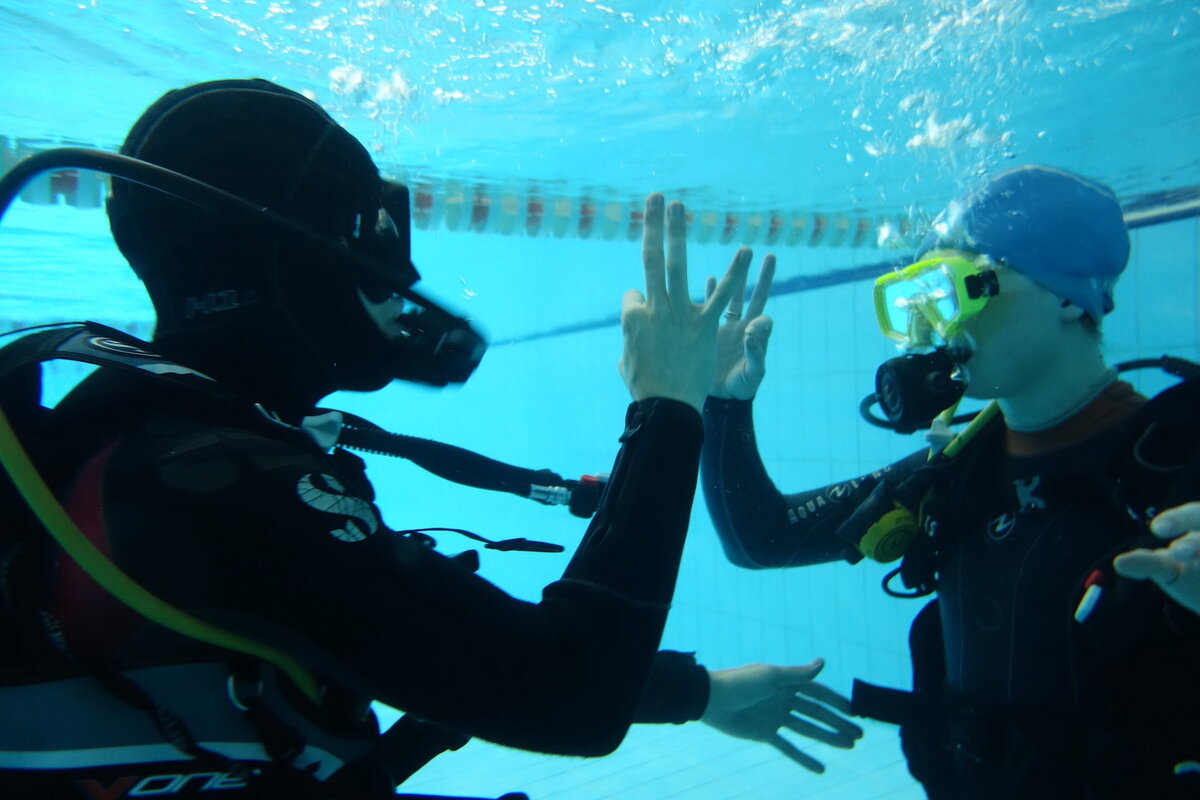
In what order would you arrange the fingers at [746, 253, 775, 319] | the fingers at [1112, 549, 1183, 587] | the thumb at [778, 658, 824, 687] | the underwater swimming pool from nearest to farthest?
the fingers at [1112, 549, 1183, 587] → the thumb at [778, 658, 824, 687] → the fingers at [746, 253, 775, 319] → the underwater swimming pool

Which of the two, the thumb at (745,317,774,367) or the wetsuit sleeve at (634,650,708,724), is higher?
the thumb at (745,317,774,367)

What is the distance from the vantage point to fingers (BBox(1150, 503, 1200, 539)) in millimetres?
1195

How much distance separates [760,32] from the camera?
464cm

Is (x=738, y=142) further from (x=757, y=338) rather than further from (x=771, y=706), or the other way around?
(x=771, y=706)

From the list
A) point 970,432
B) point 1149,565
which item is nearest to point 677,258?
point 1149,565

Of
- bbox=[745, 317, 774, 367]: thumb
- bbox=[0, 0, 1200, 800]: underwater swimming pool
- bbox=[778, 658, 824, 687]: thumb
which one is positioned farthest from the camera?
bbox=[0, 0, 1200, 800]: underwater swimming pool

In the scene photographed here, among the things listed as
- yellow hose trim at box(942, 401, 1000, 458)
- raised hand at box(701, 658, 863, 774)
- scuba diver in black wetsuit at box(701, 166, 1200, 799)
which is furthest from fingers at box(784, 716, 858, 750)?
yellow hose trim at box(942, 401, 1000, 458)

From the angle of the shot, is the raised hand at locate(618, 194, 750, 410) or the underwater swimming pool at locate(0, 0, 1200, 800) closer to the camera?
the raised hand at locate(618, 194, 750, 410)

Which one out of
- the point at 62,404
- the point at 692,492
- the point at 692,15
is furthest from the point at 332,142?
the point at 692,15

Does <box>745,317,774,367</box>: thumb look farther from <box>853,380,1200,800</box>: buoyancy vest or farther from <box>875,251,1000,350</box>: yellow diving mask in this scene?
<box>853,380,1200,800</box>: buoyancy vest

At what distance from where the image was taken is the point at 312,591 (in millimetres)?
938

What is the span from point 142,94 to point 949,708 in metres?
6.49

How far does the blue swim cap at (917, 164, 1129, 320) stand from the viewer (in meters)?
1.88

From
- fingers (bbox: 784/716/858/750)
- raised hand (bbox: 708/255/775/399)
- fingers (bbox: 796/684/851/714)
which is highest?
raised hand (bbox: 708/255/775/399)
